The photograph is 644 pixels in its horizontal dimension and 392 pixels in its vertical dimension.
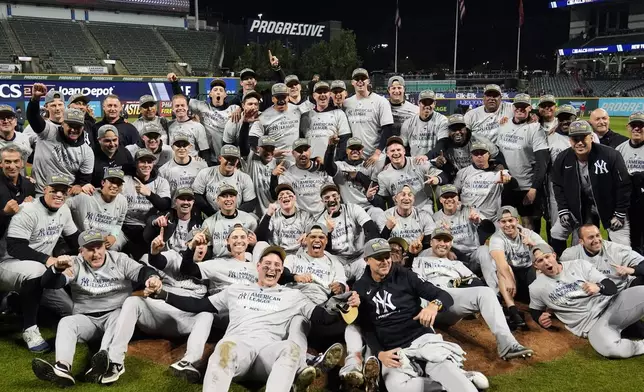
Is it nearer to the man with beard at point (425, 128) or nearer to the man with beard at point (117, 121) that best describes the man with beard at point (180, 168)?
the man with beard at point (117, 121)

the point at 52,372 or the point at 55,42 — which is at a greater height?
the point at 55,42

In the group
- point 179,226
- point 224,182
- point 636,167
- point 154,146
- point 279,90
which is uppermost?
point 279,90

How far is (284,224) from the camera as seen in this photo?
759 centimetres

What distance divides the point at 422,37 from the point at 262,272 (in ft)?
314

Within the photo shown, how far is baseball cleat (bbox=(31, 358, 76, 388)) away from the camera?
5.29 m

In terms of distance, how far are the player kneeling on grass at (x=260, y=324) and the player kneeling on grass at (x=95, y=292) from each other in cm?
70

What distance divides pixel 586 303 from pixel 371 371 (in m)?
2.96

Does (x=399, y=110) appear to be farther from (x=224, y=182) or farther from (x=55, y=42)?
(x=55, y=42)

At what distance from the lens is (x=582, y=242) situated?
6816mm

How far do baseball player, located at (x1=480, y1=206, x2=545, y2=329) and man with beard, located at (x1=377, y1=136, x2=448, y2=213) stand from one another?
1355mm

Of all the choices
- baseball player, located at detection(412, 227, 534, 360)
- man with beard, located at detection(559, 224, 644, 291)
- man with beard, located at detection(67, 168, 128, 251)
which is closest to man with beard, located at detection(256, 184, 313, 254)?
baseball player, located at detection(412, 227, 534, 360)

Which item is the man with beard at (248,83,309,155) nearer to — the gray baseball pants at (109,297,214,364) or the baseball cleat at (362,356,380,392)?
the gray baseball pants at (109,297,214,364)

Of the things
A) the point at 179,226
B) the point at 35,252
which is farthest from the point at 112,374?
the point at 179,226

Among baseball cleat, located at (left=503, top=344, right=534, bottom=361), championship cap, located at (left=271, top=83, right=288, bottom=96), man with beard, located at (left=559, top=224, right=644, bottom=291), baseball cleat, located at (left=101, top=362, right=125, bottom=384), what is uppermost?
championship cap, located at (left=271, top=83, right=288, bottom=96)
